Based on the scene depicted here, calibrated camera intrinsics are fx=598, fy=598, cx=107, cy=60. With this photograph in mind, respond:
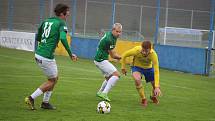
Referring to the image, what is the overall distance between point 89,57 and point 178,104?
56.4ft

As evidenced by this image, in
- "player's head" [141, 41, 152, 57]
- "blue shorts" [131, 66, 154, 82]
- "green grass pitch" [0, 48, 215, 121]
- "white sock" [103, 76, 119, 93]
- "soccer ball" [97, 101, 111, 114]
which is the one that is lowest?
"green grass pitch" [0, 48, 215, 121]

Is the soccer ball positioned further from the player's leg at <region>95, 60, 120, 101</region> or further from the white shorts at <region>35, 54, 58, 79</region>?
the player's leg at <region>95, 60, 120, 101</region>

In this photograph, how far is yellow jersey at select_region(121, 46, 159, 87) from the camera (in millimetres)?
12682

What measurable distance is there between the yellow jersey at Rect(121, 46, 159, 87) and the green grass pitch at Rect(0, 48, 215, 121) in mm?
823

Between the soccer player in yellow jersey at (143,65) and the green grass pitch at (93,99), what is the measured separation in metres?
0.37

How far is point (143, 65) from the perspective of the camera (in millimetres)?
13445

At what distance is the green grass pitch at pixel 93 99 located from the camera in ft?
35.5

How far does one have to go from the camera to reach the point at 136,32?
3562 cm

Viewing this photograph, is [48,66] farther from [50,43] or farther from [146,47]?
[146,47]

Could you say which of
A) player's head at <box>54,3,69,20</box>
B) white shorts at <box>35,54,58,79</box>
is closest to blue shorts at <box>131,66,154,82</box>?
white shorts at <box>35,54,58,79</box>

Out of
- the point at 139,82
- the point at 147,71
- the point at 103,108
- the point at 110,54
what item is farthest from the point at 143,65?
the point at 103,108

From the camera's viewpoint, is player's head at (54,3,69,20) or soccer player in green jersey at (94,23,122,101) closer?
player's head at (54,3,69,20)

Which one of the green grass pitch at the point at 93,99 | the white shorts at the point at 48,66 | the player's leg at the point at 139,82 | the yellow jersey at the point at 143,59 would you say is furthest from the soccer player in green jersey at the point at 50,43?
the player's leg at the point at 139,82

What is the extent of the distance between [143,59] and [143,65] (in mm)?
201
